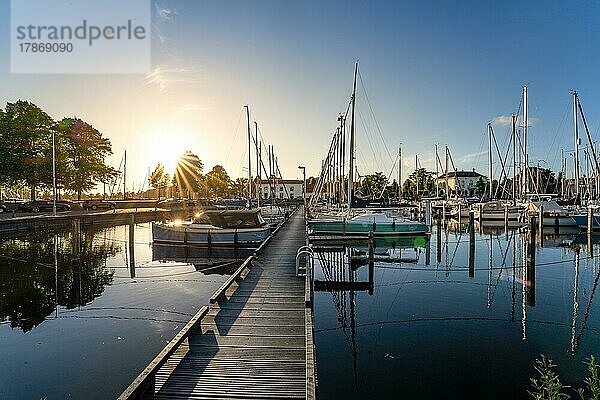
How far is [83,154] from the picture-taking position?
5334 cm

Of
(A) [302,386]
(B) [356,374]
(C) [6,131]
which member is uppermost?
(C) [6,131]

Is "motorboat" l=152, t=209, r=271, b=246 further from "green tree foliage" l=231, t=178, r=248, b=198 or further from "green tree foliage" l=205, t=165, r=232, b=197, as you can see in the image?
"green tree foliage" l=231, t=178, r=248, b=198

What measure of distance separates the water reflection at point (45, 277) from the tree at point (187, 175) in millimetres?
49137

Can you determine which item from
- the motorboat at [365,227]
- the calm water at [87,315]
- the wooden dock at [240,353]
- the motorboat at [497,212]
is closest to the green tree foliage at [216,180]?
the motorboat at [497,212]

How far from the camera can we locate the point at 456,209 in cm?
5500

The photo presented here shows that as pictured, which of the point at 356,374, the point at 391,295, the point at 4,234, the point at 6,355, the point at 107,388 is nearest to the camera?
the point at 107,388

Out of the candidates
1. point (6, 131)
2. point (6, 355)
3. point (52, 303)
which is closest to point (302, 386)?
point (6, 355)

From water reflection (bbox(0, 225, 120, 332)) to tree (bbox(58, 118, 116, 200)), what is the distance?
23.3 metres

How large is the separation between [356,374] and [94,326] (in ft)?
25.5

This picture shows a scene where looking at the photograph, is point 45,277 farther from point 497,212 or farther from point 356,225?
point 497,212

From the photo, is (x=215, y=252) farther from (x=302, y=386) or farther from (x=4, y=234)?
(x=302, y=386)

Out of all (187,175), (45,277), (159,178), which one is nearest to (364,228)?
(45,277)

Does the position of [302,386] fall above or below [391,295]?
above

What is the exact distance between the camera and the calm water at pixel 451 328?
8781mm
